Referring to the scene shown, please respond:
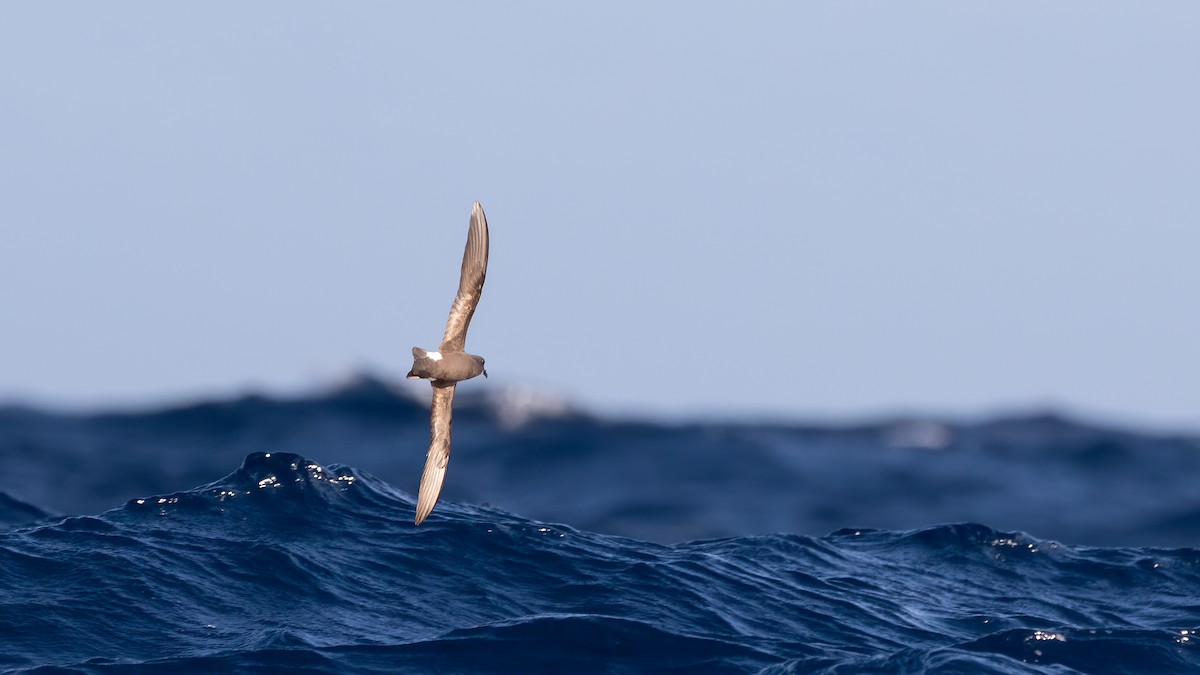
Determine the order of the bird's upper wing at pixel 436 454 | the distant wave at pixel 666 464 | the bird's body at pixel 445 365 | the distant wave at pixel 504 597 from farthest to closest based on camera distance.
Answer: the distant wave at pixel 666 464 < the bird's upper wing at pixel 436 454 < the distant wave at pixel 504 597 < the bird's body at pixel 445 365

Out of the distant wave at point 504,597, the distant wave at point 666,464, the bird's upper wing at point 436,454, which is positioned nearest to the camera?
the distant wave at point 504,597

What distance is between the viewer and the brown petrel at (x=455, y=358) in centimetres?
1680

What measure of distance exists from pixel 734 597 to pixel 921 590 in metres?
2.99

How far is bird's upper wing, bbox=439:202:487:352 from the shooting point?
17031 millimetres

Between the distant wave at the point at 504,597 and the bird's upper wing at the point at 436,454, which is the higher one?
the bird's upper wing at the point at 436,454

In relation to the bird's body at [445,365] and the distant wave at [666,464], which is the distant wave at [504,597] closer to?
the bird's body at [445,365]

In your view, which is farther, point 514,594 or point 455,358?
point 514,594

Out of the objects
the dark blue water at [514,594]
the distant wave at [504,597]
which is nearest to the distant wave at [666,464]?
the dark blue water at [514,594]

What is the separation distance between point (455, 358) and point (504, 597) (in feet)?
11.0

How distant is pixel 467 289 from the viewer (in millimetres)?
17141

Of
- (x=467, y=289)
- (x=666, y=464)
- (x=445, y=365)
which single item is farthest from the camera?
(x=666, y=464)

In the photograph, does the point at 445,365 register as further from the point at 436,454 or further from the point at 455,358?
the point at 436,454

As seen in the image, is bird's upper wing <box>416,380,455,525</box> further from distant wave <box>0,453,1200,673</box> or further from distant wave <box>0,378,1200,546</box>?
distant wave <box>0,378,1200,546</box>

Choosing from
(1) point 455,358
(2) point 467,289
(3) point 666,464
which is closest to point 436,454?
(1) point 455,358
